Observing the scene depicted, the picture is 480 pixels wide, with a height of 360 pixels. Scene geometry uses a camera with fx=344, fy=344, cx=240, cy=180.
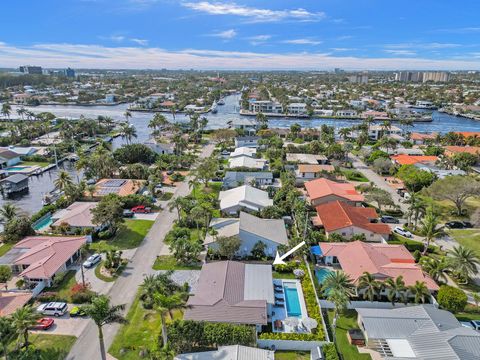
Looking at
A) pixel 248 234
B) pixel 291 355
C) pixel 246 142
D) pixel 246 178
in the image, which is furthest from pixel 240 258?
pixel 246 142

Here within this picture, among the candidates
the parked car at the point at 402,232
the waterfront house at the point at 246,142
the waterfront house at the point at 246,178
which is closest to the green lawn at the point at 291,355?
the parked car at the point at 402,232

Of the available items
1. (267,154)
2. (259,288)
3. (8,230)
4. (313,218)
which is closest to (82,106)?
(267,154)

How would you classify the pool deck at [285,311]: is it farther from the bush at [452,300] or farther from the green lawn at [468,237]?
the green lawn at [468,237]

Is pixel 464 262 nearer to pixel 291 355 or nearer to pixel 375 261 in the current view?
pixel 375 261

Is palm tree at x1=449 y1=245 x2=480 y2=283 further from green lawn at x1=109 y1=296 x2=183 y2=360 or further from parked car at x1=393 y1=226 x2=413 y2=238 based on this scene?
green lawn at x1=109 y1=296 x2=183 y2=360

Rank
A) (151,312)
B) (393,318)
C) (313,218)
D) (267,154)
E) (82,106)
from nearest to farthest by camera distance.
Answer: (393,318)
(151,312)
(313,218)
(267,154)
(82,106)

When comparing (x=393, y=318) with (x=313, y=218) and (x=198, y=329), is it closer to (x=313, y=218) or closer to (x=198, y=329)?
(x=198, y=329)
